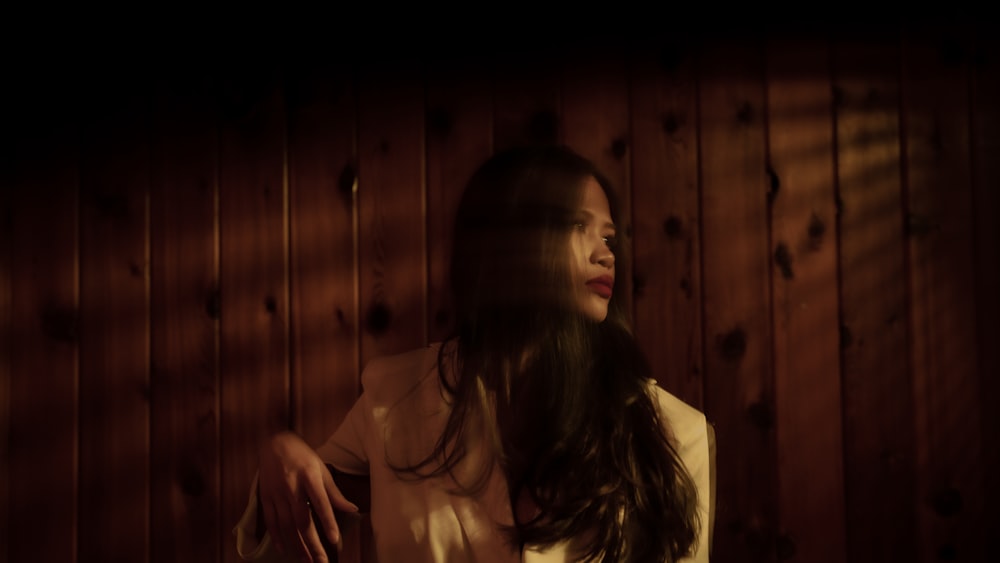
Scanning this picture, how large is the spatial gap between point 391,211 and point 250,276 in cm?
29

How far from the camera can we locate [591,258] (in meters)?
0.91

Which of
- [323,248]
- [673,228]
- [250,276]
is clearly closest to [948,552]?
[673,228]

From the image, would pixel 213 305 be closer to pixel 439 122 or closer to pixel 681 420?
pixel 439 122

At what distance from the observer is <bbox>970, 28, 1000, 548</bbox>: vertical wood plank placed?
118 cm

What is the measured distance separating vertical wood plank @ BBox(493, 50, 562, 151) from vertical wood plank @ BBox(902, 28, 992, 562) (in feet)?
2.20

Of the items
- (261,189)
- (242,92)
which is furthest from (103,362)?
(242,92)

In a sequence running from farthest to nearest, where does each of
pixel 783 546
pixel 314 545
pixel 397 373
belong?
pixel 783 546 < pixel 397 373 < pixel 314 545

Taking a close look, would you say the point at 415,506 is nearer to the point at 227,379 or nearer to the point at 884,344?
the point at 227,379

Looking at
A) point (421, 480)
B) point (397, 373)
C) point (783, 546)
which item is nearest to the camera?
point (421, 480)

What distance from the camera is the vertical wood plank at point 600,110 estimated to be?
1.20 metres

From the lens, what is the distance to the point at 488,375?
92 centimetres

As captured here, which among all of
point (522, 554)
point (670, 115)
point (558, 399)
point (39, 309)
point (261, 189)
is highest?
point (670, 115)

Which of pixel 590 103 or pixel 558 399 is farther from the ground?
pixel 590 103

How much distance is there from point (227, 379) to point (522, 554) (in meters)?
0.67
